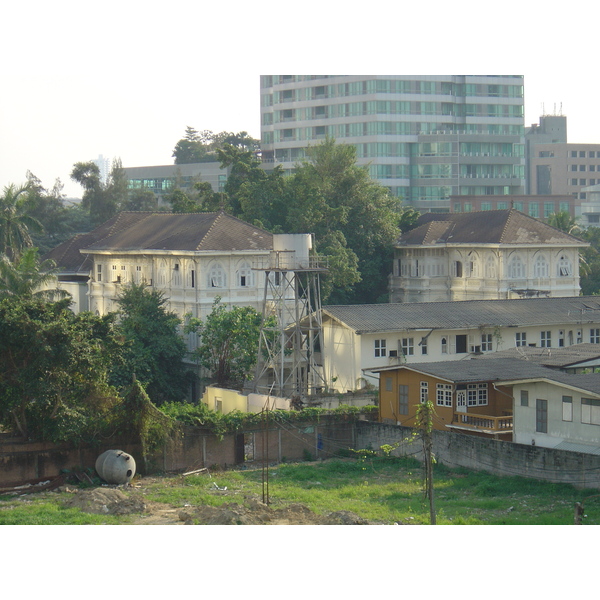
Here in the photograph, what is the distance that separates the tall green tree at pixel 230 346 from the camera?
123ft

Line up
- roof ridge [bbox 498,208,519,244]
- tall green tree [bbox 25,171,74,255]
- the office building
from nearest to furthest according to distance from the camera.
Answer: roof ridge [bbox 498,208,519,244] → tall green tree [bbox 25,171,74,255] → the office building

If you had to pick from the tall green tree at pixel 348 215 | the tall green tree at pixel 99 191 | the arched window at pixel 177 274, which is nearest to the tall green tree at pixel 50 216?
the tall green tree at pixel 99 191

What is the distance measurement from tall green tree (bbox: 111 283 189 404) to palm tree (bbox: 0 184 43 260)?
10645 millimetres

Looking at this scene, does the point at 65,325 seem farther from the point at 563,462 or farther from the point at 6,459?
the point at 563,462

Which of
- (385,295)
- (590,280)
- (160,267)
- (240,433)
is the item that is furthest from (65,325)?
(590,280)

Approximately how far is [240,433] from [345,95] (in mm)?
55219

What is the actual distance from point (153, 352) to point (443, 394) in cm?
1261

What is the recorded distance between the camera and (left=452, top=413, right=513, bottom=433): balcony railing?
90.3 ft

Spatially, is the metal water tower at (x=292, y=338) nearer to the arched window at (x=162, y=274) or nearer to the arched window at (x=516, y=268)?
the arched window at (x=162, y=274)

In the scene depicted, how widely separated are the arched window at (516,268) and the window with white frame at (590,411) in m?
23.6

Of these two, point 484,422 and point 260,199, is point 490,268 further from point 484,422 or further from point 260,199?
point 484,422

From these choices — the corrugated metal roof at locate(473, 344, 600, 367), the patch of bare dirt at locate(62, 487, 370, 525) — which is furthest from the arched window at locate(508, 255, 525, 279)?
the patch of bare dirt at locate(62, 487, 370, 525)

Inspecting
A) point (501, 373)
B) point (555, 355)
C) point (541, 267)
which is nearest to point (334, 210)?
point (541, 267)

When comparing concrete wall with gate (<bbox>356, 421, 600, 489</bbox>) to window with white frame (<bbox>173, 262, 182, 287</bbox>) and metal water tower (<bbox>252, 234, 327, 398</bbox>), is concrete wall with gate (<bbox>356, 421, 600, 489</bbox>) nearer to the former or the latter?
metal water tower (<bbox>252, 234, 327, 398</bbox>)
